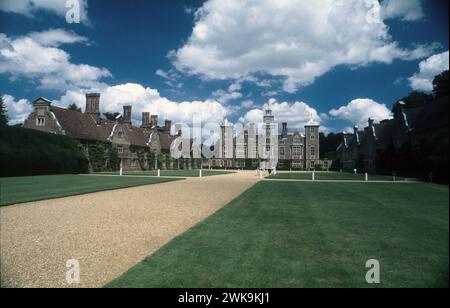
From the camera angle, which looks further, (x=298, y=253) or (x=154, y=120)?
(x=154, y=120)

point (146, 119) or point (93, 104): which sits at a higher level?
point (93, 104)

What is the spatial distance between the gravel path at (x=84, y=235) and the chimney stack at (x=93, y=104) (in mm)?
39829

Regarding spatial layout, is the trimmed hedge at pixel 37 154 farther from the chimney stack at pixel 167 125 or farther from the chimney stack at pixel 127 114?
the chimney stack at pixel 167 125

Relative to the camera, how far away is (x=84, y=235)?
23.0 feet

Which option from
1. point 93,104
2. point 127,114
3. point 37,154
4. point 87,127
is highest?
point 93,104

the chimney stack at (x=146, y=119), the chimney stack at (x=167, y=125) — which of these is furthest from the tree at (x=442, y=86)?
the chimney stack at (x=167, y=125)

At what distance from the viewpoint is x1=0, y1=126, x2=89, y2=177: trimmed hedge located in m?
27.0

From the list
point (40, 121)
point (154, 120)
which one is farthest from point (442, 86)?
point (154, 120)

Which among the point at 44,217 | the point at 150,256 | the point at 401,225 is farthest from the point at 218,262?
the point at 44,217

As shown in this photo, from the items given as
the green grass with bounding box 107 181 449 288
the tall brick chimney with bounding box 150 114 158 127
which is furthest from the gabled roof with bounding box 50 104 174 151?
the green grass with bounding box 107 181 449 288

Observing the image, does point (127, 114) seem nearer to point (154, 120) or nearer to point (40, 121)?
point (154, 120)

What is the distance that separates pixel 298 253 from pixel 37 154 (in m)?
31.7

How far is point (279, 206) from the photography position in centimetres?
1037

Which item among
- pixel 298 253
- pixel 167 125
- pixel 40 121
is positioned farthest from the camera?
pixel 167 125
